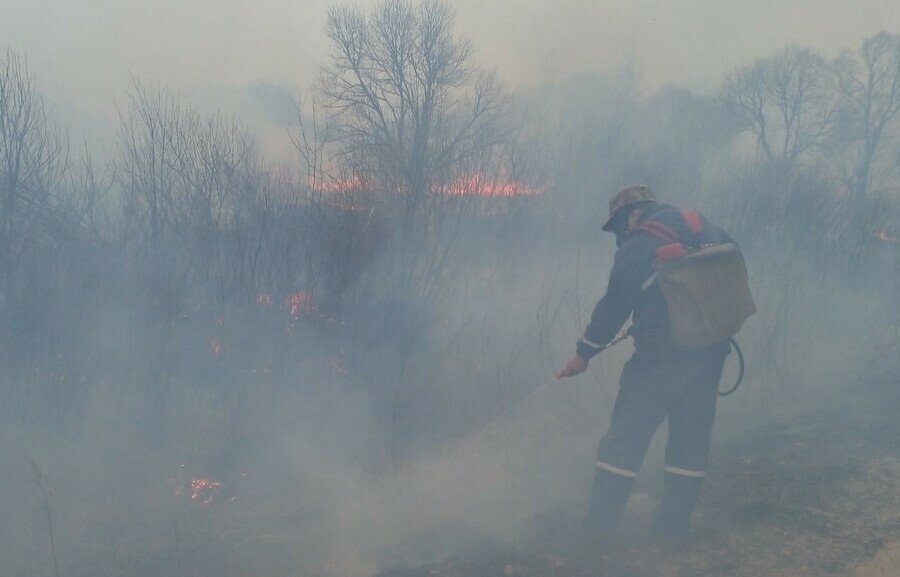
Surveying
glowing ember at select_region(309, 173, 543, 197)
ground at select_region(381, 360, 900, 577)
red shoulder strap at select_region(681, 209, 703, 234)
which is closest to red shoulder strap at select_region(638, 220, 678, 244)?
red shoulder strap at select_region(681, 209, 703, 234)

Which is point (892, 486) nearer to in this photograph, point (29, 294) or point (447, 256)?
point (447, 256)

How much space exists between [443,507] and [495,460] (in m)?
0.60

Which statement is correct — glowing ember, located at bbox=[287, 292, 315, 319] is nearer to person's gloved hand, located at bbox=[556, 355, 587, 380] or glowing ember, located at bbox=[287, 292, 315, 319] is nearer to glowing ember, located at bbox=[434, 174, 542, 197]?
glowing ember, located at bbox=[434, 174, 542, 197]

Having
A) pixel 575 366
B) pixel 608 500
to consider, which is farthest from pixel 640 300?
pixel 608 500

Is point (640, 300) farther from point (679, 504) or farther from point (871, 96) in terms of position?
point (871, 96)

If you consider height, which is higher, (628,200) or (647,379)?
(628,200)

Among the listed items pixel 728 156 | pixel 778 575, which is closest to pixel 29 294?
pixel 778 575

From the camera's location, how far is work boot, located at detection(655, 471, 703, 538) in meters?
3.96

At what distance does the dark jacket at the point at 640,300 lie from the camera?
3.85 metres

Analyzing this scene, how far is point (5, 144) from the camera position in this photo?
15.8 feet

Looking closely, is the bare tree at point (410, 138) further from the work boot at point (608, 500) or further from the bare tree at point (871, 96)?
the bare tree at point (871, 96)

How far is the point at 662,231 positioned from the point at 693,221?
0.68 feet

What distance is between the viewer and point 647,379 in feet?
12.9

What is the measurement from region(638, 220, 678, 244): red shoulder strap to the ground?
1548 mm
